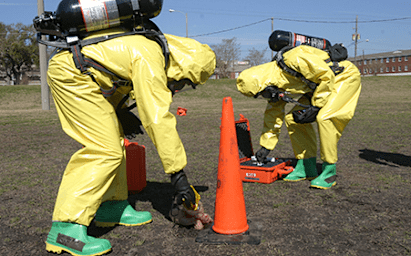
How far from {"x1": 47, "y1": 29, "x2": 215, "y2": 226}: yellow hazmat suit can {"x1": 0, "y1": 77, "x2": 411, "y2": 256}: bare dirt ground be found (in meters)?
0.52

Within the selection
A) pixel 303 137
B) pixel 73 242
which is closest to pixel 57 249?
pixel 73 242

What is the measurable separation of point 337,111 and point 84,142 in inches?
127

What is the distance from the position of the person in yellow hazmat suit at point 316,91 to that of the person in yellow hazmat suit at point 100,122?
1.86 meters

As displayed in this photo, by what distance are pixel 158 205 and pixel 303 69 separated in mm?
2404

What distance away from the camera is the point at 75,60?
2.92 m

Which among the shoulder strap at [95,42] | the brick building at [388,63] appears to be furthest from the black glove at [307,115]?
the brick building at [388,63]

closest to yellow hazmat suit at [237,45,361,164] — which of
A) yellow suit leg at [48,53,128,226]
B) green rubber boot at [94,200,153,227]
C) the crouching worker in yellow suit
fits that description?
the crouching worker in yellow suit

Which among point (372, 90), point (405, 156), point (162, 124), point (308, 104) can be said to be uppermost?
point (162, 124)

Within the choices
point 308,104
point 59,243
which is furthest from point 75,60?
point 308,104

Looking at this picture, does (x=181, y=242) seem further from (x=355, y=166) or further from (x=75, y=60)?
(x=355, y=166)

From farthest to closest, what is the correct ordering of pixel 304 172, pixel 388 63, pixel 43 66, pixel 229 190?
pixel 388 63, pixel 43 66, pixel 304 172, pixel 229 190

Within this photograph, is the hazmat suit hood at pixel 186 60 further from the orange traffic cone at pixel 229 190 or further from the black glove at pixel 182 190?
the black glove at pixel 182 190

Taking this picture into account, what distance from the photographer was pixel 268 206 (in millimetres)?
4066

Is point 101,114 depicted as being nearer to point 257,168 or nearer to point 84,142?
point 84,142
